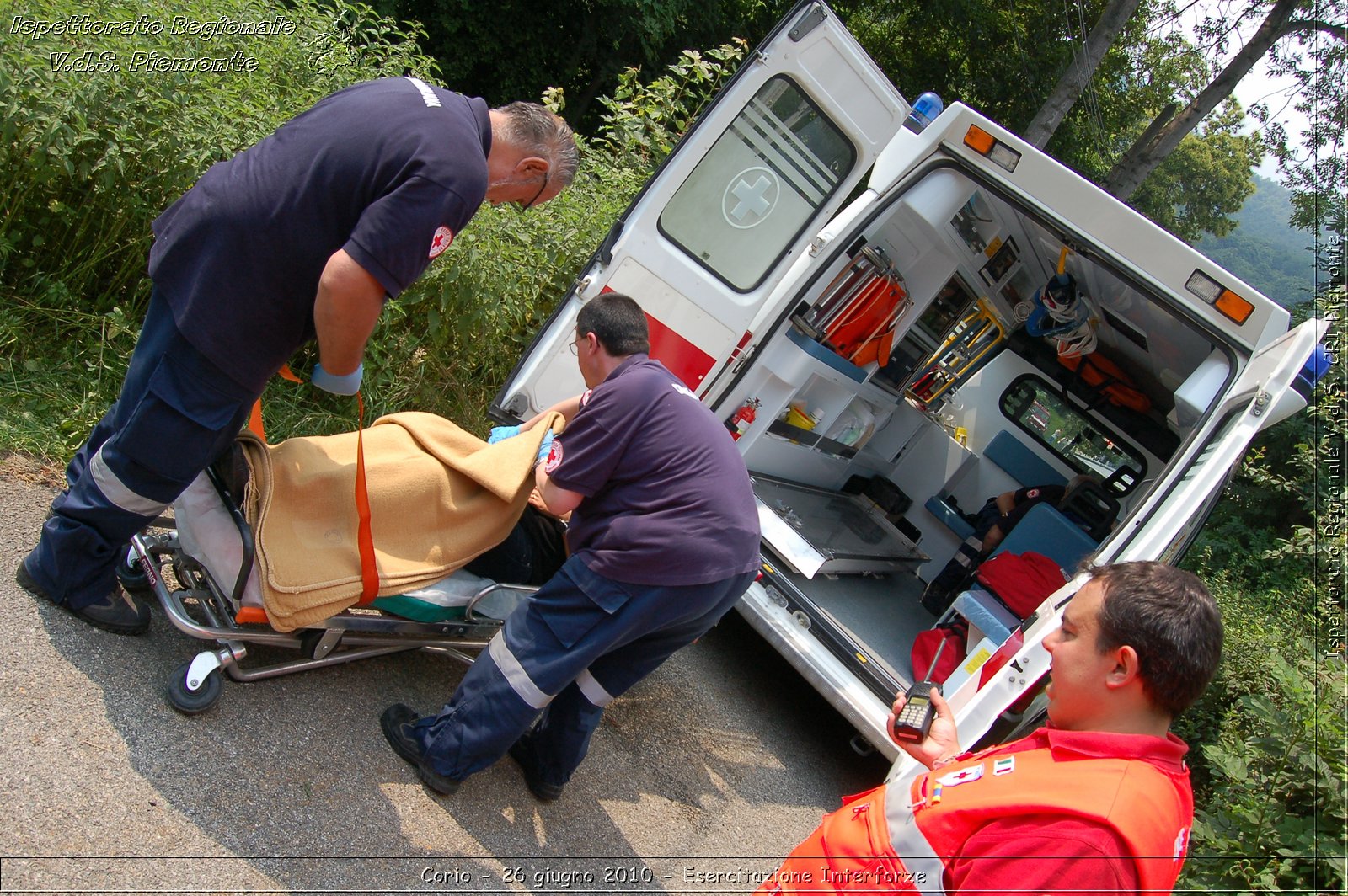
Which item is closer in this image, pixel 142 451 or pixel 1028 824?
pixel 1028 824

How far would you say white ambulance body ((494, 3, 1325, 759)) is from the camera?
377 cm

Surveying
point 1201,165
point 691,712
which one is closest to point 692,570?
point 691,712

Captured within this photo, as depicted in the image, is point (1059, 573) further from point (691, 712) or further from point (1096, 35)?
point (1096, 35)

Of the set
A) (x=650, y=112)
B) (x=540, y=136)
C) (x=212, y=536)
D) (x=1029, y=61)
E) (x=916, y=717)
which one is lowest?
(x=212, y=536)

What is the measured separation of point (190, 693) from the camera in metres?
2.71

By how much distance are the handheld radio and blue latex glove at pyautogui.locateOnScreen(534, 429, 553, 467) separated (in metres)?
1.44

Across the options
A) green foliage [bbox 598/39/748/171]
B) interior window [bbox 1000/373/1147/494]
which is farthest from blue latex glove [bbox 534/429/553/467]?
interior window [bbox 1000/373/1147/494]

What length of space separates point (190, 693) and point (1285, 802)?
11.4 ft

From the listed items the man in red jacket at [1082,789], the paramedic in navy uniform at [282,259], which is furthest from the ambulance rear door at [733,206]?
the man in red jacket at [1082,789]

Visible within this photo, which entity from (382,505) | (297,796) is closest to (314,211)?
(382,505)

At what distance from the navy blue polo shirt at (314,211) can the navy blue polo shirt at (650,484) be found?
0.71 m

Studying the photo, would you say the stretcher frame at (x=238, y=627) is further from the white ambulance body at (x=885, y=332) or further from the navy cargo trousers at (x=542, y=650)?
the white ambulance body at (x=885, y=332)

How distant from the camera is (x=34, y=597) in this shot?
112 inches

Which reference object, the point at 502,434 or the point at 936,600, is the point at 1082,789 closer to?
the point at 502,434
